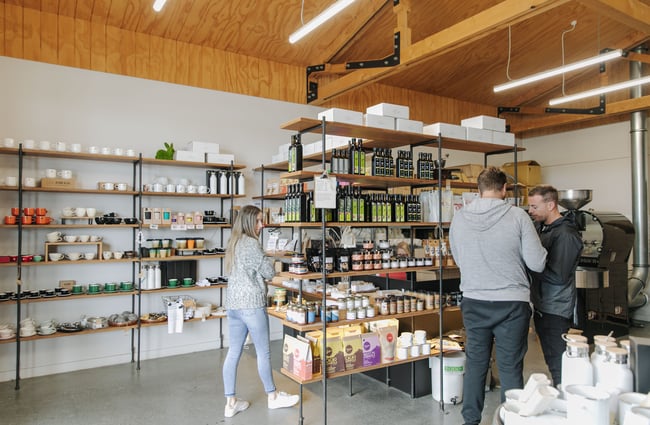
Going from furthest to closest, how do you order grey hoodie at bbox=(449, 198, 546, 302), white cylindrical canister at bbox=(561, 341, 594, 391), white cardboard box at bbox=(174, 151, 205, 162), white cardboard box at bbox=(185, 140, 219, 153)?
1. white cardboard box at bbox=(185, 140, 219, 153)
2. white cardboard box at bbox=(174, 151, 205, 162)
3. grey hoodie at bbox=(449, 198, 546, 302)
4. white cylindrical canister at bbox=(561, 341, 594, 391)

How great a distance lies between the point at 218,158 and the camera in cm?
548

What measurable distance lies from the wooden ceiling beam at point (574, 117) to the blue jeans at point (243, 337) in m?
6.72

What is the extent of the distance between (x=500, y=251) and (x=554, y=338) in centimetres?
83

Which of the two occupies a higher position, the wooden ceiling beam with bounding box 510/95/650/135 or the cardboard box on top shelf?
the wooden ceiling beam with bounding box 510/95/650/135

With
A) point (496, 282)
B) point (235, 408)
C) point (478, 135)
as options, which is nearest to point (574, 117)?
point (478, 135)

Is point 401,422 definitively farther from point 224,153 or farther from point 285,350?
point 224,153

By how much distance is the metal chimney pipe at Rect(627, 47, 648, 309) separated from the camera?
6.87 m

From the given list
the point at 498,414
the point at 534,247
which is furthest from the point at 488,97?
the point at 498,414

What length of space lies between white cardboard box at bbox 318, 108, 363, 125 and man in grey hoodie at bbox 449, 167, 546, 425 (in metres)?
1.18

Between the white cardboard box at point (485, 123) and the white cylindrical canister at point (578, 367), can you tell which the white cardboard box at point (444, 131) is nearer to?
the white cardboard box at point (485, 123)

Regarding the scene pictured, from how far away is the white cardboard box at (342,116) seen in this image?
3406 millimetres

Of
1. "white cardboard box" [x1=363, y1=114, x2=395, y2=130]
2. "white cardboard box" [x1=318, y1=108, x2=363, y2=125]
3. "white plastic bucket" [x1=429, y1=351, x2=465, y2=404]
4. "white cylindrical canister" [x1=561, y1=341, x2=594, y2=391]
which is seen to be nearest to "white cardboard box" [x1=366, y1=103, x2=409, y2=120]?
"white cardboard box" [x1=363, y1=114, x2=395, y2=130]

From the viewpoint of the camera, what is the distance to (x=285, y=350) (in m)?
3.54

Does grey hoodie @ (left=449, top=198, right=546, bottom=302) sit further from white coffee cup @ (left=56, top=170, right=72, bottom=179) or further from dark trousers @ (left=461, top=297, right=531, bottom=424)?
white coffee cup @ (left=56, top=170, right=72, bottom=179)
